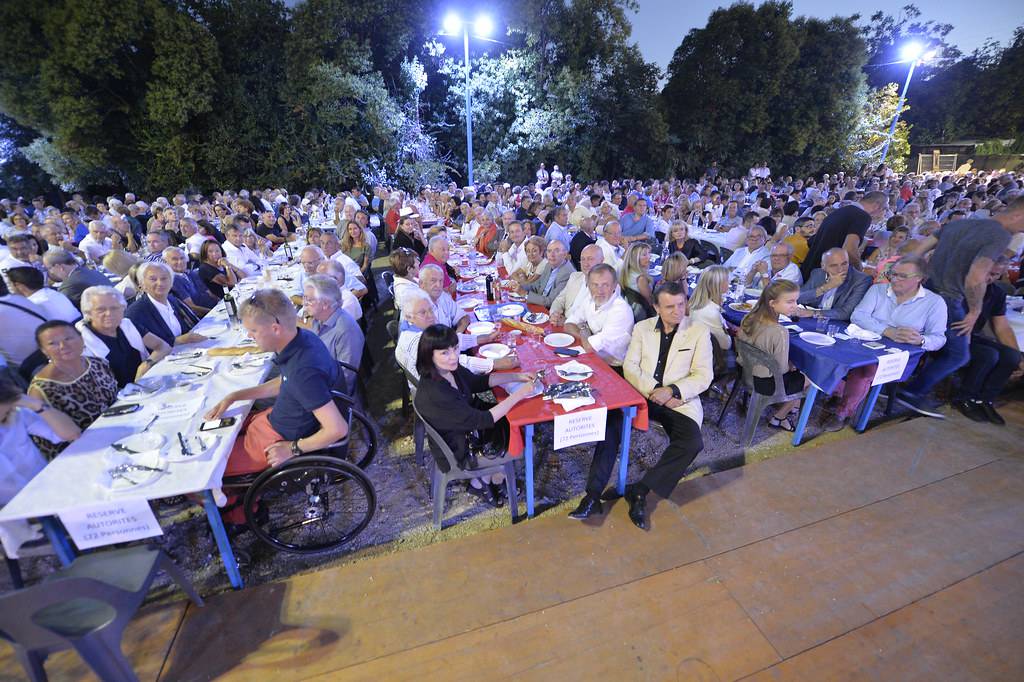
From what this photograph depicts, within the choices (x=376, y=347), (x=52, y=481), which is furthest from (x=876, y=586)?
(x=376, y=347)

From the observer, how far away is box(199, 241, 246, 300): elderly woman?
19.3 feet

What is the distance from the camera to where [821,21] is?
70.0 ft

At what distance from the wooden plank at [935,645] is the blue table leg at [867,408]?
5.20 feet

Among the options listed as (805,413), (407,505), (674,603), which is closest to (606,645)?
(674,603)

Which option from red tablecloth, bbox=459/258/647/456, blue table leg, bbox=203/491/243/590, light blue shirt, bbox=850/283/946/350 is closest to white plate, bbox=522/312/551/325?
red tablecloth, bbox=459/258/647/456

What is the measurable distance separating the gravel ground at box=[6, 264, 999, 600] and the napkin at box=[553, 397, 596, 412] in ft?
3.24

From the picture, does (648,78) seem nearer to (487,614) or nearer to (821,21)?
(821,21)

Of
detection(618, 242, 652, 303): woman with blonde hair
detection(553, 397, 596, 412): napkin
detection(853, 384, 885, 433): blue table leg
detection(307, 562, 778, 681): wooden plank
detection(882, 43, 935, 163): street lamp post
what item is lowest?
detection(307, 562, 778, 681): wooden plank

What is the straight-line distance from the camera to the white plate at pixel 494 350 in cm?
345

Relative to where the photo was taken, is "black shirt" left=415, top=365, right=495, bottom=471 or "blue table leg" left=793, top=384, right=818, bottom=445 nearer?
"black shirt" left=415, top=365, right=495, bottom=471

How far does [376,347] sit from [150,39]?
1645 centimetres

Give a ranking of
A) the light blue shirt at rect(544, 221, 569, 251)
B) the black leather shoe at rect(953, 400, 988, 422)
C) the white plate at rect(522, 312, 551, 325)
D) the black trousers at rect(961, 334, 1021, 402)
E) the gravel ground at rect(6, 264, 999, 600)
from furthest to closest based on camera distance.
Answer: the light blue shirt at rect(544, 221, 569, 251) < the white plate at rect(522, 312, 551, 325) < the black leather shoe at rect(953, 400, 988, 422) < the black trousers at rect(961, 334, 1021, 402) < the gravel ground at rect(6, 264, 999, 600)

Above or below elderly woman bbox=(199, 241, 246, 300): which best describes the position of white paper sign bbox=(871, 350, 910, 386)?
below

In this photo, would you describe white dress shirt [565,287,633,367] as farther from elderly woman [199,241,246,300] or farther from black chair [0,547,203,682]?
elderly woman [199,241,246,300]
